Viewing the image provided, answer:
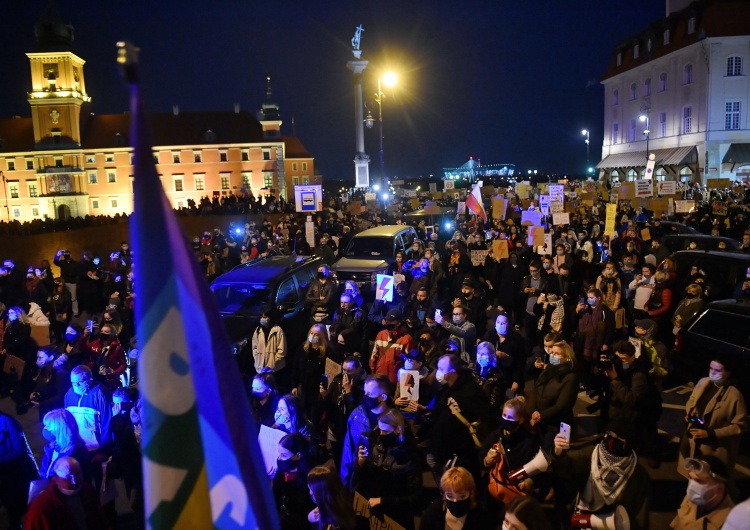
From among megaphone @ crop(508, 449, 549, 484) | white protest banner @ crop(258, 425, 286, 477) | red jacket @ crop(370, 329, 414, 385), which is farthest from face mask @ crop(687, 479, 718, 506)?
red jacket @ crop(370, 329, 414, 385)

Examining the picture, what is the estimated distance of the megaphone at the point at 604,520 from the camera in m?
3.86

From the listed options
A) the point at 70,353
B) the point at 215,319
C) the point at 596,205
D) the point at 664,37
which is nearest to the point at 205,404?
the point at 215,319

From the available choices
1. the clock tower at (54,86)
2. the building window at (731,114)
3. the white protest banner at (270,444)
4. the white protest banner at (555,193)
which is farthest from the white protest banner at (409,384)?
the clock tower at (54,86)

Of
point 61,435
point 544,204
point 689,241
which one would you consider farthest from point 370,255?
point 61,435

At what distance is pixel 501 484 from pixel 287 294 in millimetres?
7004

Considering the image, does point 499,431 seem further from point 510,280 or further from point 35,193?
point 35,193

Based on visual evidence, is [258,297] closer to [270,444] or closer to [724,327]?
[270,444]

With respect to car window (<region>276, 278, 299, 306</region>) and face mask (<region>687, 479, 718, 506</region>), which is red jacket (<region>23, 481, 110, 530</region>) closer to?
face mask (<region>687, 479, 718, 506</region>)

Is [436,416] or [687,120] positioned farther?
[687,120]

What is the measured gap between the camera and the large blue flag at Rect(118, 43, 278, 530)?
2.20m

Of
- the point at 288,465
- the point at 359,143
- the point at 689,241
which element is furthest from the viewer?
the point at 359,143

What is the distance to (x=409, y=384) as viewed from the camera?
6027mm

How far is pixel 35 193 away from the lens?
72.6 metres

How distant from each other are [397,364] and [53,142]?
251 ft
